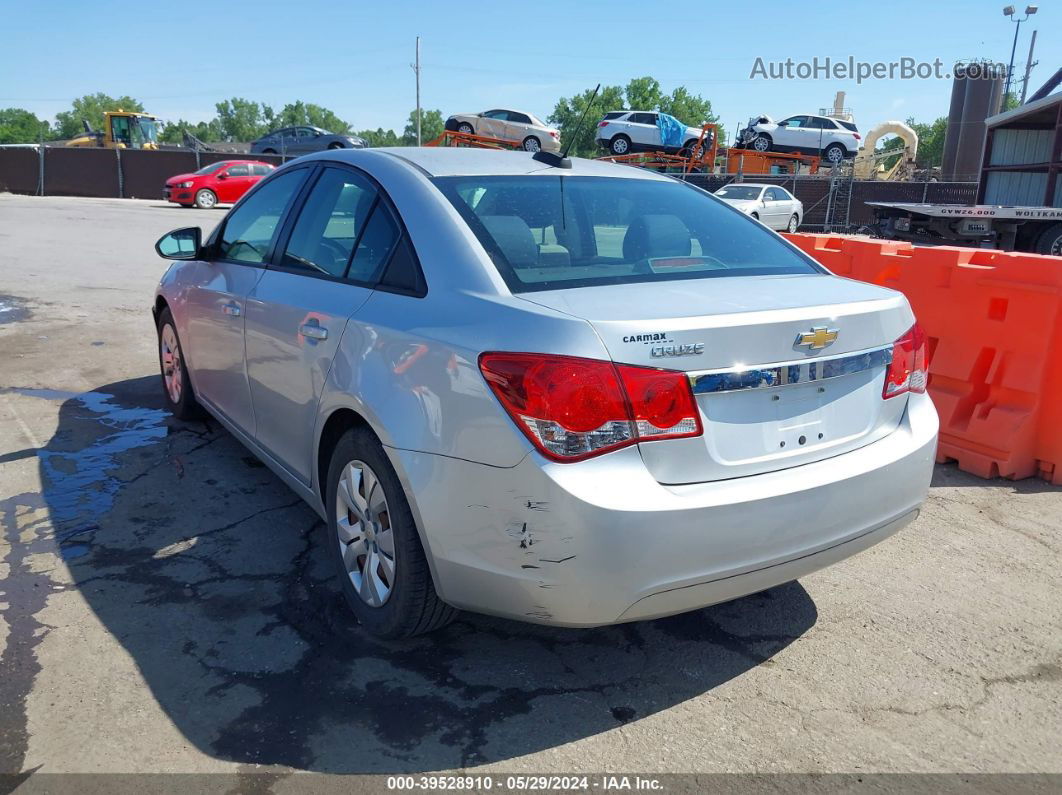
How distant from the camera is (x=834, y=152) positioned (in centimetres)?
3525

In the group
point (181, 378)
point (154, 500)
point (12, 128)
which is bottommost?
point (154, 500)

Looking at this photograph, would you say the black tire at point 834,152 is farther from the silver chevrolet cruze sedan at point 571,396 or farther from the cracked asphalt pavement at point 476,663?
the silver chevrolet cruze sedan at point 571,396

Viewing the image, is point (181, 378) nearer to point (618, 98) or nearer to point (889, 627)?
point (889, 627)

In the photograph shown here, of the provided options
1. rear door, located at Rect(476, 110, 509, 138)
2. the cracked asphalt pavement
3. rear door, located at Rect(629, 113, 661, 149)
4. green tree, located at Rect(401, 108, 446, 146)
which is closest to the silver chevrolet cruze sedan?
the cracked asphalt pavement

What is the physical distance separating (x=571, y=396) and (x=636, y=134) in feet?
112

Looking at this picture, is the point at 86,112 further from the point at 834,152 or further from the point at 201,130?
the point at 834,152

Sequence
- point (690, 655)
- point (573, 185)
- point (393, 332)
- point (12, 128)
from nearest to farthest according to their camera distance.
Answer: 1. point (393, 332)
2. point (690, 655)
3. point (573, 185)
4. point (12, 128)

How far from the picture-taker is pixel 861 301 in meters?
2.79

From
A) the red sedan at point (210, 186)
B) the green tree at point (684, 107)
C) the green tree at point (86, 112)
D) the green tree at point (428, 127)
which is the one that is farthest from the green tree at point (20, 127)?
the red sedan at point (210, 186)

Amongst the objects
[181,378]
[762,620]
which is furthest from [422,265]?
[181,378]

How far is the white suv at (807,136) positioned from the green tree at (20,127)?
13069cm

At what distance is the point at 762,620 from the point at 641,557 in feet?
3.85

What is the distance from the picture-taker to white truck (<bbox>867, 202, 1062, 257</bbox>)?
738 inches

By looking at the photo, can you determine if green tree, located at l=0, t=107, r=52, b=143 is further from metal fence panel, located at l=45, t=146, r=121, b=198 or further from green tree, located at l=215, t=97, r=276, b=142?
metal fence panel, located at l=45, t=146, r=121, b=198
